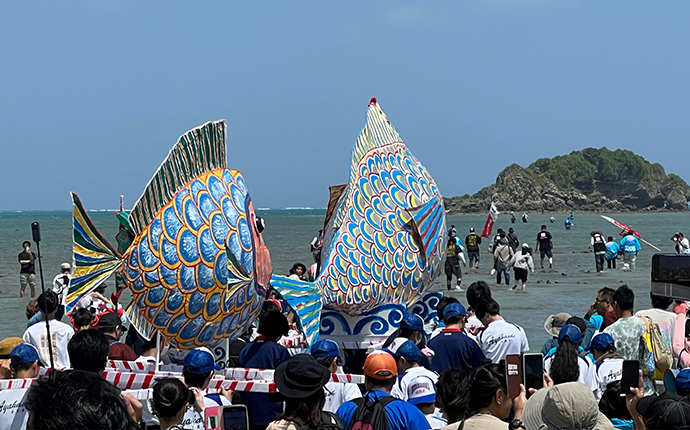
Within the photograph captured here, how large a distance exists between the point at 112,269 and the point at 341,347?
3.46m

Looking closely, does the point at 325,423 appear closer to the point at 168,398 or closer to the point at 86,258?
the point at 168,398

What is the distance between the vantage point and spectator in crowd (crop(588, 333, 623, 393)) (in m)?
5.84

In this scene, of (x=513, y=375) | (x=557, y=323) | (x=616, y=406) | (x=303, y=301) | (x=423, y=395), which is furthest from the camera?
(x=303, y=301)

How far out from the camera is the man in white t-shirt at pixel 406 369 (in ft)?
16.8

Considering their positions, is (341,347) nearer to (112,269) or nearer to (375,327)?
(375,327)

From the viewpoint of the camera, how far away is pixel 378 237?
8422mm

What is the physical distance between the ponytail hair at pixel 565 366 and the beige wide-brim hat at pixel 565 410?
61.4 inches

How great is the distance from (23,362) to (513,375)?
117 inches

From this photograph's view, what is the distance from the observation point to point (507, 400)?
3.99 metres

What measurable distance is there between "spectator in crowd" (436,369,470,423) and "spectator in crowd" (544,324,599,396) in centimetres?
126

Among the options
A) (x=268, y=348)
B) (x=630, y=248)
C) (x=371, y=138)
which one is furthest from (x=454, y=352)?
(x=630, y=248)

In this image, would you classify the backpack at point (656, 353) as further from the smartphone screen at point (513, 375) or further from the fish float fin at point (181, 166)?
the fish float fin at point (181, 166)

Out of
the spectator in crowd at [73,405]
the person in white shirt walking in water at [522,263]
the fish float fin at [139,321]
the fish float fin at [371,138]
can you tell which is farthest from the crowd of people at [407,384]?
the person in white shirt walking in water at [522,263]

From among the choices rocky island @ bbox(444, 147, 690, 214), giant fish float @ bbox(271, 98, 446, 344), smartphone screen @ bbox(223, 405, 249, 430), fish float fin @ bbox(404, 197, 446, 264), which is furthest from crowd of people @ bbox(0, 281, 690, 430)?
rocky island @ bbox(444, 147, 690, 214)
